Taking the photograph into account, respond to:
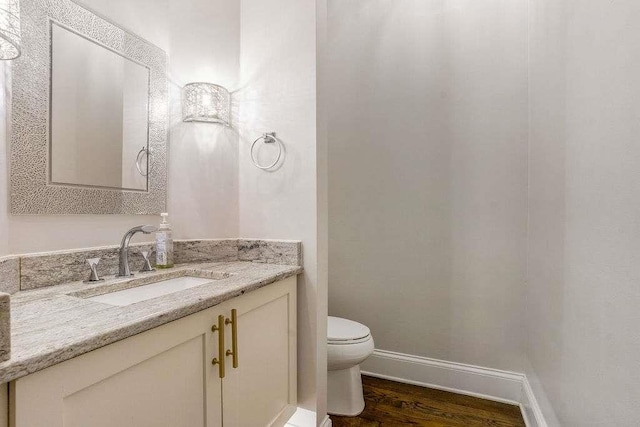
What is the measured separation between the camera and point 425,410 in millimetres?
1778

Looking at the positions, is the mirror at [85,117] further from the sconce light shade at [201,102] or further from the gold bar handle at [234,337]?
the gold bar handle at [234,337]

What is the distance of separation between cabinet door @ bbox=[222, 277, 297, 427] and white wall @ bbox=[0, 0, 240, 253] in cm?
53

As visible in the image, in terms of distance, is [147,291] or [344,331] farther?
[344,331]

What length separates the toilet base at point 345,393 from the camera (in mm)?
1747

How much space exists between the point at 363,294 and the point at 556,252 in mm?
1178

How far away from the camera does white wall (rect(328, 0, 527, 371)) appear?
1.87m

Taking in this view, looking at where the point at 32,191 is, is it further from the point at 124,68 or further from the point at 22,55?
the point at 124,68

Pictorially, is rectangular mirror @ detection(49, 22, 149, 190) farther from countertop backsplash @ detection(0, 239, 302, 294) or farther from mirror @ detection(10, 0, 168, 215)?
countertop backsplash @ detection(0, 239, 302, 294)

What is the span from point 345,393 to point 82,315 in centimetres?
143

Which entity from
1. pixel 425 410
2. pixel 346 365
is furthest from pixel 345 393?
pixel 425 410

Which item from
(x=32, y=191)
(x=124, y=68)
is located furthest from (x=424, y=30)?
(x=32, y=191)

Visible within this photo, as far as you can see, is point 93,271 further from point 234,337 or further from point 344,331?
point 344,331

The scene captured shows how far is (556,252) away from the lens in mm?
1334

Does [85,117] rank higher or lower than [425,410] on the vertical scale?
higher
